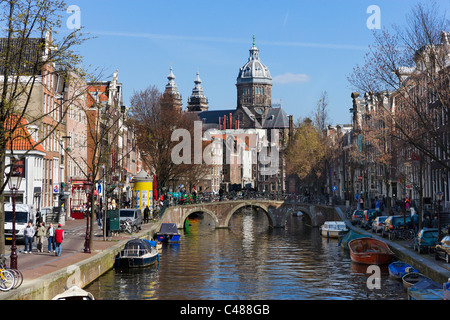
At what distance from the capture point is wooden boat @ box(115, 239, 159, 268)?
42.4m

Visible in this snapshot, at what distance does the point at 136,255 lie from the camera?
43.2 meters

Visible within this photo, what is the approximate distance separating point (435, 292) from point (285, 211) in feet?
211

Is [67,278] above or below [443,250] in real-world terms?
below

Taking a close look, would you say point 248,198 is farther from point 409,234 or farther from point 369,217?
point 409,234

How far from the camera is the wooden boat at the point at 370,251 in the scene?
45469 millimetres

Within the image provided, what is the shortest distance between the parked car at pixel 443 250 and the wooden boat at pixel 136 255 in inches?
710

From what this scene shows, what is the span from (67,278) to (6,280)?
5.80m

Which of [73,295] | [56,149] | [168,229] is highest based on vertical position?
[56,149]

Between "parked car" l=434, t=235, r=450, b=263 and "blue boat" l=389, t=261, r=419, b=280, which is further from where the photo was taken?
"blue boat" l=389, t=261, r=419, b=280

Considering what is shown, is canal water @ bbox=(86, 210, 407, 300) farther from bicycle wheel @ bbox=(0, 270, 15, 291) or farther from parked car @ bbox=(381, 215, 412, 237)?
bicycle wheel @ bbox=(0, 270, 15, 291)

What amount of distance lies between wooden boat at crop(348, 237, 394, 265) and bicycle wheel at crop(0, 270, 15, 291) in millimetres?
27606

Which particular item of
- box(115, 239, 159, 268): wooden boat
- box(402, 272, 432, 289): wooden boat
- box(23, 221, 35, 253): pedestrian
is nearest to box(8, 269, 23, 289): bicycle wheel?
box(23, 221, 35, 253): pedestrian

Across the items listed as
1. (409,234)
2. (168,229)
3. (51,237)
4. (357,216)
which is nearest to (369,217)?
(357,216)

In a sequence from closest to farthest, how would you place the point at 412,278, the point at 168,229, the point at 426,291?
the point at 426,291
the point at 412,278
the point at 168,229
